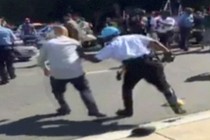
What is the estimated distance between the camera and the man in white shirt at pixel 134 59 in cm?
952

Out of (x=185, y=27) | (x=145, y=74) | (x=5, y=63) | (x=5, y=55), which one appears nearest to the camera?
(x=145, y=74)

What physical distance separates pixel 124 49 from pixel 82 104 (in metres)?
2.23

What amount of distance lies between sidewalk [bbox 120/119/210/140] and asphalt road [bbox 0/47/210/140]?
2.83 ft

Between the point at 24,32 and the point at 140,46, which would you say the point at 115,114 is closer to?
the point at 140,46

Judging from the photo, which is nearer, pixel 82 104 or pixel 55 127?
pixel 55 127

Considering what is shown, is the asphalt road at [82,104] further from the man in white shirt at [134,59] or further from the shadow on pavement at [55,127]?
the man in white shirt at [134,59]

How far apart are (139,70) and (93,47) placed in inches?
481

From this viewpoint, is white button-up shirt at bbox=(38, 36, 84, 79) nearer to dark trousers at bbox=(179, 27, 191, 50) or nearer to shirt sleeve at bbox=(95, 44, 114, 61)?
shirt sleeve at bbox=(95, 44, 114, 61)

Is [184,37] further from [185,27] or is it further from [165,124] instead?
[165,124]

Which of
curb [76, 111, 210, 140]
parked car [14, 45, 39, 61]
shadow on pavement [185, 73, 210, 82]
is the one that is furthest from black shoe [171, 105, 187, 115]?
parked car [14, 45, 39, 61]

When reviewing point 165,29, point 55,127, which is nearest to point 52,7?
point 165,29

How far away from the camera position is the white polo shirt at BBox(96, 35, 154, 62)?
950cm

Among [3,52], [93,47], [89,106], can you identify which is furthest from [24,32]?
[89,106]

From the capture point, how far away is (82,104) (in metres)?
11.4
